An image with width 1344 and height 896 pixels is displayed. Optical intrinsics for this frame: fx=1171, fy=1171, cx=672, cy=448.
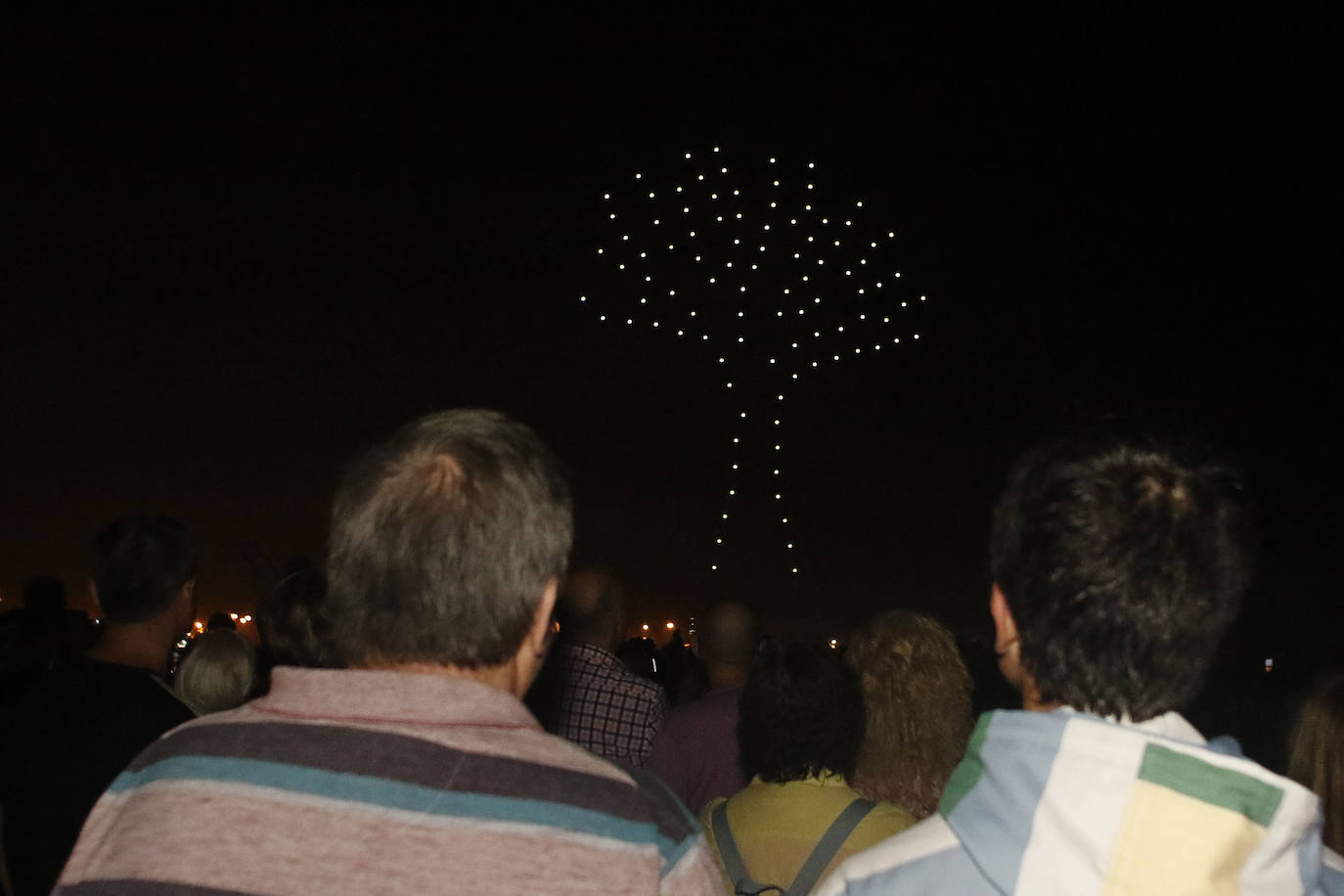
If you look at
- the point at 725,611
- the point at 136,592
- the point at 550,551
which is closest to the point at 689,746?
the point at 725,611

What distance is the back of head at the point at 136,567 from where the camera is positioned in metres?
3.03

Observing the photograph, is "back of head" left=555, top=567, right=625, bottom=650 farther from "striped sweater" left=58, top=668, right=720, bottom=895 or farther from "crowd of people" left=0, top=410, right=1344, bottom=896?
"striped sweater" left=58, top=668, right=720, bottom=895

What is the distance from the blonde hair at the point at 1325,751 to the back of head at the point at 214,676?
3.11m

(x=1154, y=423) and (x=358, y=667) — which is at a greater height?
(x=1154, y=423)

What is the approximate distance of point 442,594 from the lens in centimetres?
141

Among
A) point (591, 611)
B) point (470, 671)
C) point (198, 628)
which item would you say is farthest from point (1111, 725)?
point (198, 628)

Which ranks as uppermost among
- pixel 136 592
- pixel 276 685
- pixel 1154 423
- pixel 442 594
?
pixel 1154 423

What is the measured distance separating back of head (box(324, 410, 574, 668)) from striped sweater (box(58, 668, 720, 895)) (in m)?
0.07

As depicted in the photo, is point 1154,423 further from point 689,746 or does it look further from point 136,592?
point 689,746

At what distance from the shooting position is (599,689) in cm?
438

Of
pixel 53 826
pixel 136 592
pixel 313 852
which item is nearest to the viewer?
pixel 313 852

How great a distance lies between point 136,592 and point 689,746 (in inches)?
76.8

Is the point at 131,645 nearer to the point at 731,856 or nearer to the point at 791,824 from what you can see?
the point at 731,856

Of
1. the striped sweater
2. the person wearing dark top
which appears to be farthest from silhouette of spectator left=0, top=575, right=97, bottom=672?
the striped sweater
